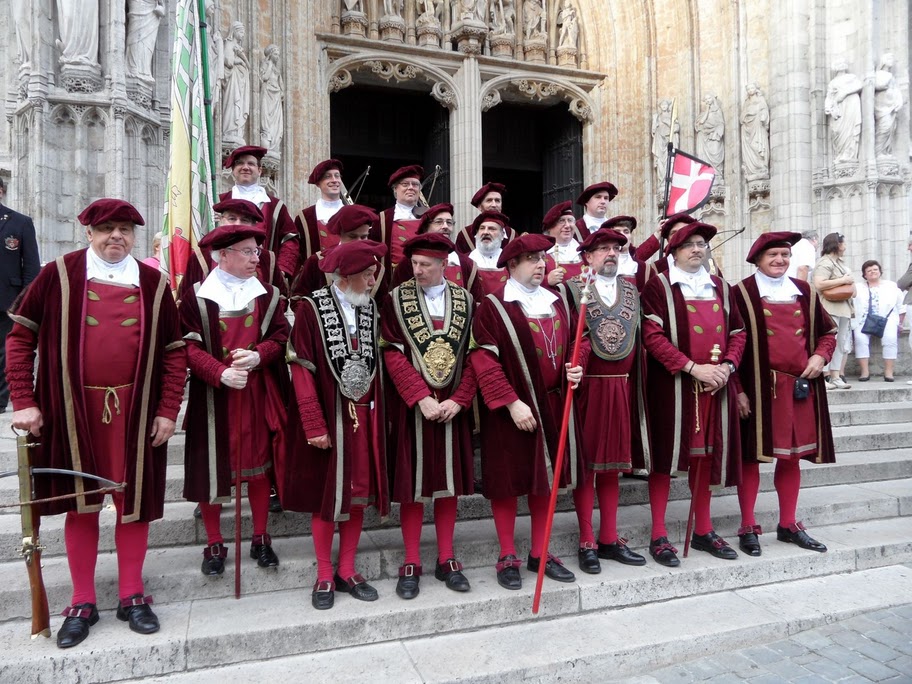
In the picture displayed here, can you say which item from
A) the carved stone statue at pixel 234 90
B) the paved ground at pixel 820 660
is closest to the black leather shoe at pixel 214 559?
the paved ground at pixel 820 660

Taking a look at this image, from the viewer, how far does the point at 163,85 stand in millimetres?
7469

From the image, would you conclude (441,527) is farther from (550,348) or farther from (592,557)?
(550,348)

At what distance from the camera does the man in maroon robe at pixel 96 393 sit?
3.27 meters

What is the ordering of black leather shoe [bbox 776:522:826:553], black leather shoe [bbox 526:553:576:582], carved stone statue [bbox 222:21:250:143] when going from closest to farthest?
black leather shoe [bbox 526:553:576:582]
black leather shoe [bbox 776:522:826:553]
carved stone statue [bbox 222:21:250:143]

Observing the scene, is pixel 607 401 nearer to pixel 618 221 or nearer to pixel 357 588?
pixel 618 221

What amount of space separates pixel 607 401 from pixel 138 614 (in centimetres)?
273

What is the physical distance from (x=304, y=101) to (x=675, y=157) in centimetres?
556

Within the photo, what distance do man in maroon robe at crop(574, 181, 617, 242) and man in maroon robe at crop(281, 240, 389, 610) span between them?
2.65 metres

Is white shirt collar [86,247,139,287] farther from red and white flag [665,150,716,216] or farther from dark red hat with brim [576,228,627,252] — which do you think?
red and white flag [665,150,716,216]

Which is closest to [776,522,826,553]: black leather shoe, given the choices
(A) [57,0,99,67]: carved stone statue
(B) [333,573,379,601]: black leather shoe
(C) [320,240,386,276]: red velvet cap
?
(B) [333,573,379,601]: black leather shoe

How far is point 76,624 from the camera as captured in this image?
3238mm

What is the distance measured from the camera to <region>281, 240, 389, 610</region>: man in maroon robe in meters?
3.66

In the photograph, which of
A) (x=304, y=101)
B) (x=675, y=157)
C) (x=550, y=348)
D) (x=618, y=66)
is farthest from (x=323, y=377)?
(x=618, y=66)

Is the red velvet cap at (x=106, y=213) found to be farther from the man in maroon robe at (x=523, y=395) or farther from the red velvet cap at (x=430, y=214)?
the red velvet cap at (x=430, y=214)
